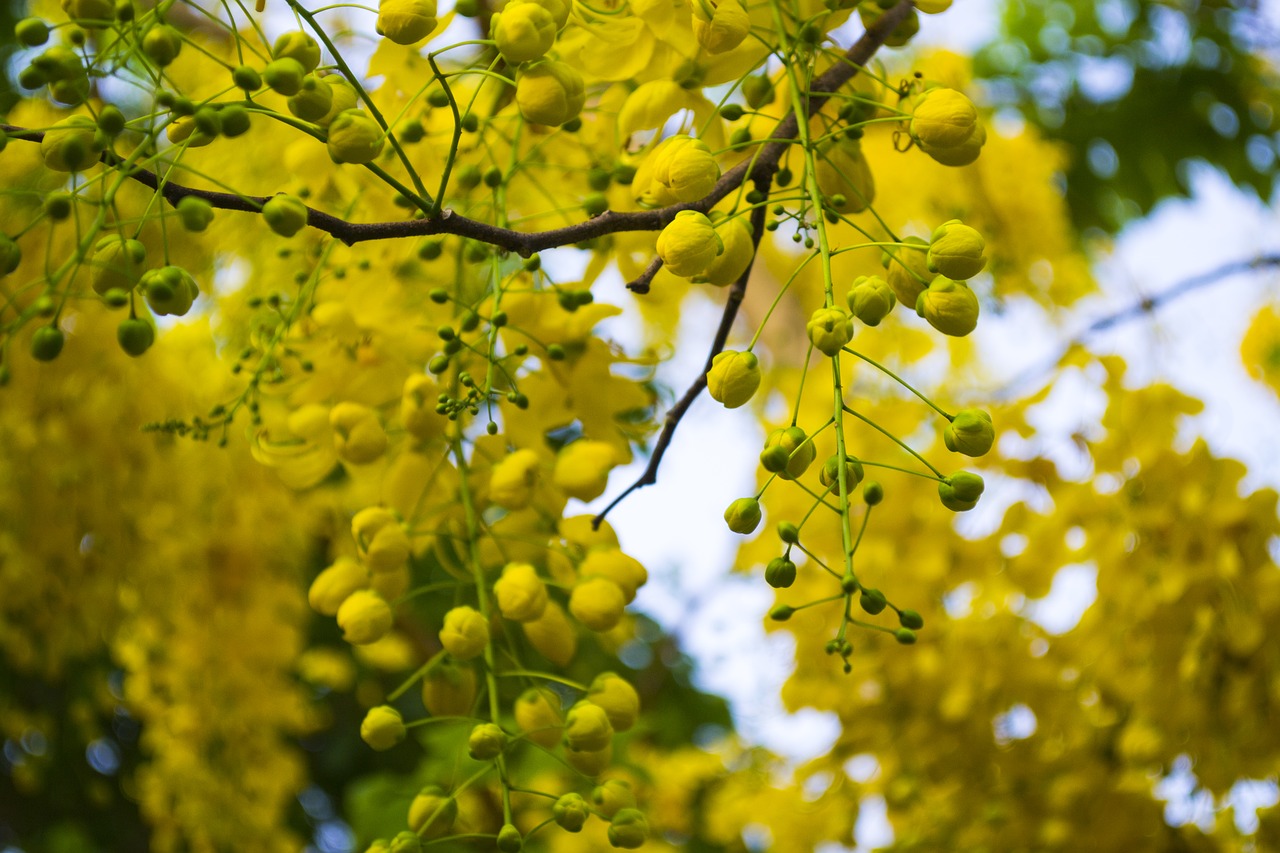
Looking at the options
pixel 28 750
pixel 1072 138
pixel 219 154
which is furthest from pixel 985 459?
pixel 28 750

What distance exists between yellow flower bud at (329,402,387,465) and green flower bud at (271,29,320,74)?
249 mm

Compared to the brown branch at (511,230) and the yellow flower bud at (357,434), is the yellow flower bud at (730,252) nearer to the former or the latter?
the brown branch at (511,230)

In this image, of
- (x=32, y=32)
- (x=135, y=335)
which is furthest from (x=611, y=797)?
(x=32, y=32)

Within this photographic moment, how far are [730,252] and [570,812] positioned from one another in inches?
12.2

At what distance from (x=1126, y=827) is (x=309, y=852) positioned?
1624mm

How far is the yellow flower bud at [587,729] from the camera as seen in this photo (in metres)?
0.63

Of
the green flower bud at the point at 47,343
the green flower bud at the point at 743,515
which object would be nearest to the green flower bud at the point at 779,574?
the green flower bud at the point at 743,515

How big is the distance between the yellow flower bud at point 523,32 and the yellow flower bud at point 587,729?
36 cm

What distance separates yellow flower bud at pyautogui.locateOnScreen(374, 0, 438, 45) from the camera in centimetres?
55

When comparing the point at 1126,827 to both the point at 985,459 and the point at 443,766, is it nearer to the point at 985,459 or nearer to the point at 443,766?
the point at 985,459

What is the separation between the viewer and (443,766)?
1.27 metres

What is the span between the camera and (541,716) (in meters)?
0.67

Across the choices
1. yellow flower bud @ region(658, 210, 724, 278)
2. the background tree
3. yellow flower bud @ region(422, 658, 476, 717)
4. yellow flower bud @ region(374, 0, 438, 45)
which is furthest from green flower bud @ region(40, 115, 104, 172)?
yellow flower bud @ region(422, 658, 476, 717)

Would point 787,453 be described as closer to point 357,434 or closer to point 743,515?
point 743,515
